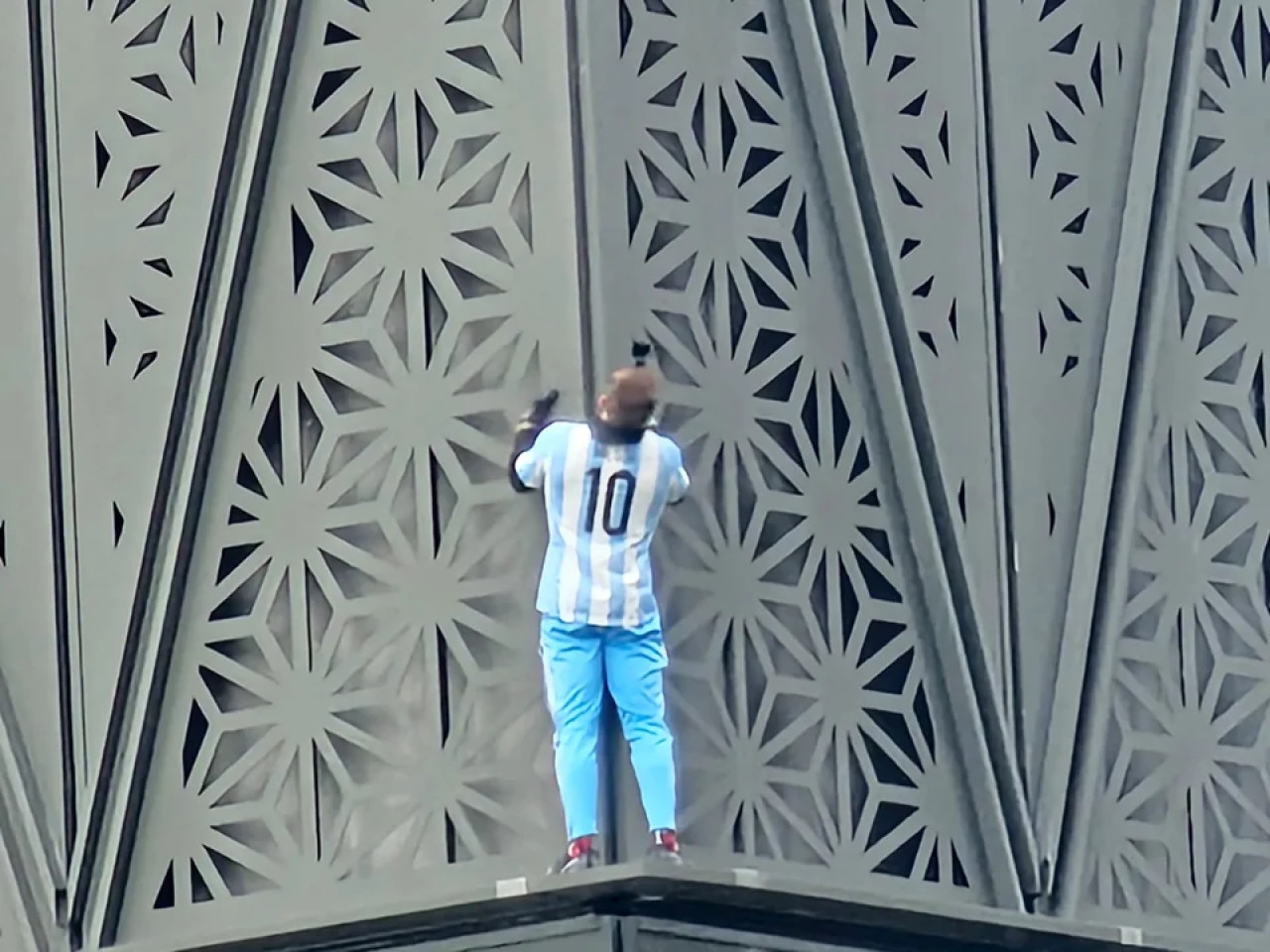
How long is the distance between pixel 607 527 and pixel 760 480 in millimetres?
1476

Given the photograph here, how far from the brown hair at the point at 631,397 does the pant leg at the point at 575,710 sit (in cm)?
97

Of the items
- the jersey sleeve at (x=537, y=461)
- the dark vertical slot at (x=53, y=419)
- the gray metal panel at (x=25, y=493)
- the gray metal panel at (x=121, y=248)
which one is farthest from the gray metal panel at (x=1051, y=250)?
the gray metal panel at (x=25, y=493)

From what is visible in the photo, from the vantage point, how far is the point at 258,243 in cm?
2142

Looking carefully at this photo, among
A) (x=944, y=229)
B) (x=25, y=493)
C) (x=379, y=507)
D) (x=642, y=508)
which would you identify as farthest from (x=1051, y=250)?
(x=25, y=493)

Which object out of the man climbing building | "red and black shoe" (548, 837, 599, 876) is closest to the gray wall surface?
"red and black shoe" (548, 837, 599, 876)

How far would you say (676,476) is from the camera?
19.8 meters

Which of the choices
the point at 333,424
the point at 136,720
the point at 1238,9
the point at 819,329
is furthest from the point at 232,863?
the point at 1238,9

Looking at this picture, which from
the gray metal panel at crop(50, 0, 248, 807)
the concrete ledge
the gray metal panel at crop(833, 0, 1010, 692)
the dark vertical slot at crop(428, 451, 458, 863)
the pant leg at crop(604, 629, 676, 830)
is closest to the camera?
the concrete ledge

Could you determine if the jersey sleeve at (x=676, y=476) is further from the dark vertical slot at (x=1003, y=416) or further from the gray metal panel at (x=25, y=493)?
the gray metal panel at (x=25, y=493)

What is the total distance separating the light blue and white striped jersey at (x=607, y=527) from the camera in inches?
773

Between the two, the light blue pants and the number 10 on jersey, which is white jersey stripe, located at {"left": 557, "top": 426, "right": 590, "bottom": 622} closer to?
the number 10 on jersey

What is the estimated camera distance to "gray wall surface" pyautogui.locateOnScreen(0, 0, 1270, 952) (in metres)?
20.7

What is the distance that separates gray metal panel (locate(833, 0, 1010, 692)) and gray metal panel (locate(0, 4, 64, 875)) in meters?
4.22

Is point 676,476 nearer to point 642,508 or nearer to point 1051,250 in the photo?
point 642,508
